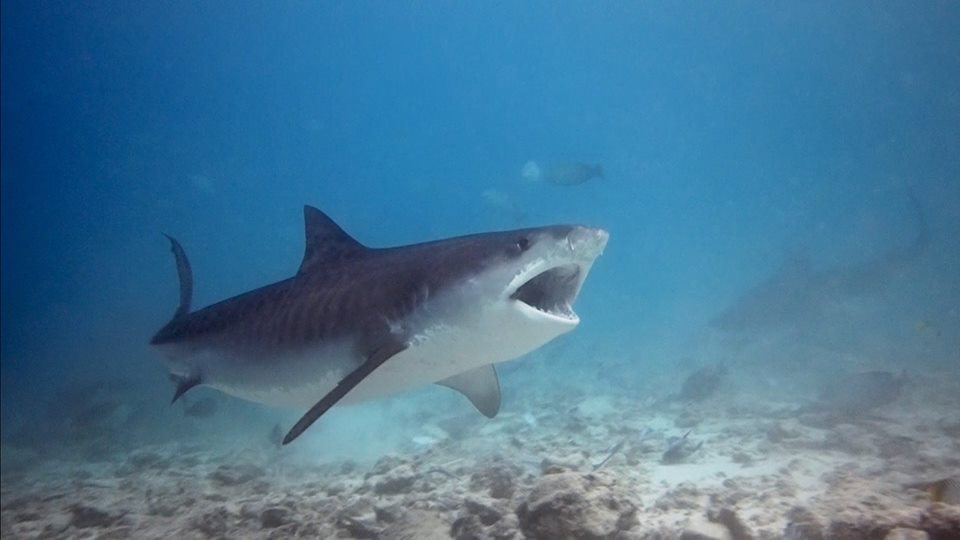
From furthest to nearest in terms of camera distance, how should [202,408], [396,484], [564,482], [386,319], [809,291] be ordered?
1. [809,291]
2. [202,408]
3. [396,484]
4. [386,319]
5. [564,482]

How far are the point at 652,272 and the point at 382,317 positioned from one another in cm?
9566

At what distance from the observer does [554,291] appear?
354cm

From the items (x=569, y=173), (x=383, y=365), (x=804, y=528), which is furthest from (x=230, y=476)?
(x=569, y=173)

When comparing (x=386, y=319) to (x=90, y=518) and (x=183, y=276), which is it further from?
(x=90, y=518)

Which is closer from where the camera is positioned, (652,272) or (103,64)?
(103,64)

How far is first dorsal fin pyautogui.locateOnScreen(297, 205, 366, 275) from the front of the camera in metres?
4.67

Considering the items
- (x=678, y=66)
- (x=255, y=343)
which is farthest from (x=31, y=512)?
(x=678, y=66)

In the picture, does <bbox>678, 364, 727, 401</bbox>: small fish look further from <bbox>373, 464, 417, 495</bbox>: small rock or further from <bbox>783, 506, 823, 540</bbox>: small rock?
<bbox>783, 506, 823, 540</bbox>: small rock

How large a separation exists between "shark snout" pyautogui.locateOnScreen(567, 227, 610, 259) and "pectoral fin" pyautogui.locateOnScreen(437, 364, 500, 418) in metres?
2.05

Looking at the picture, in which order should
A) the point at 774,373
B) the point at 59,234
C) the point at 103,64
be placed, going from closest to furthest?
the point at 774,373
the point at 103,64
the point at 59,234

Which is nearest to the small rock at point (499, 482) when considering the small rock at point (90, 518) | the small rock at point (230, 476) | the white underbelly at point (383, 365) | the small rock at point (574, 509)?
the small rock at point (574, 509)

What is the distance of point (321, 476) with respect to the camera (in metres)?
9.01

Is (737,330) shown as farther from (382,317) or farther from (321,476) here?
(382,317)

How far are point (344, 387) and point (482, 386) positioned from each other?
6.69 feet
